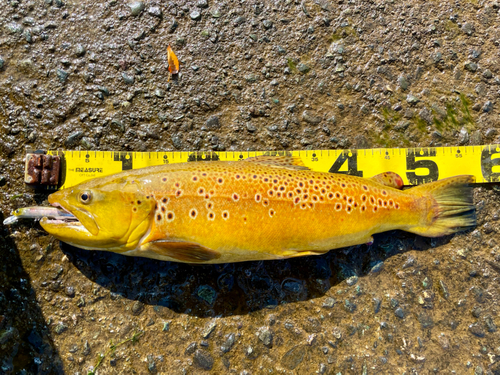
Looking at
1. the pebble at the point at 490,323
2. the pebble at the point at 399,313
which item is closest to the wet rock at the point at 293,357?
the pebble at the point at 399,313

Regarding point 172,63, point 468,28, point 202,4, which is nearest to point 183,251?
point 172,63

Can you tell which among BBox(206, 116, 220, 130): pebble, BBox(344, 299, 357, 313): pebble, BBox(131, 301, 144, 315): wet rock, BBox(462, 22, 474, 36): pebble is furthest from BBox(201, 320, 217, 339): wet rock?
BBox(462, 22, 474, 36): pebble

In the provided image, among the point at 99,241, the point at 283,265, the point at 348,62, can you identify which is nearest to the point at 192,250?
the point at 99,241

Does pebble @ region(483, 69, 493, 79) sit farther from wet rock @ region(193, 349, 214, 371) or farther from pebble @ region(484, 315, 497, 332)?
wet rock @ region(193, 349, 214, 371)

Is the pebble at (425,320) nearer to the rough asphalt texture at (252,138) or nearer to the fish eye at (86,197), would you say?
the rough asphalt texture at (252,138)

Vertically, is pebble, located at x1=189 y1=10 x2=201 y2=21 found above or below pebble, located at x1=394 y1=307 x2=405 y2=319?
above

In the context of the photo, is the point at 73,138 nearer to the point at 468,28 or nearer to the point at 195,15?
the point at 195,15
